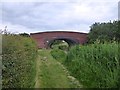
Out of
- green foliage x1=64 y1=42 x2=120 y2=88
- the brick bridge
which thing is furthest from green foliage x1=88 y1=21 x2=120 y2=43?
green foliage x1=64 y1=42 x2=120 y2=88

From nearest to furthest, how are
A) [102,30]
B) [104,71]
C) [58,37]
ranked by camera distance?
[104,71] → [102,30] → [58,37]

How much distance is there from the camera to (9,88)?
17.8 ft

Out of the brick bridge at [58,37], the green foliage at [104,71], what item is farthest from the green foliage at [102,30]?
the green foliage at [104,71]

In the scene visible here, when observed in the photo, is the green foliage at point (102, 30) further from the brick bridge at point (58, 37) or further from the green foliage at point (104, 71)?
the green foliage at point (104, 71)

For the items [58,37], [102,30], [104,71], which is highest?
[102,30]

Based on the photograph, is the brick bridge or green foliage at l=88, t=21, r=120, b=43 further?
the brick bridge

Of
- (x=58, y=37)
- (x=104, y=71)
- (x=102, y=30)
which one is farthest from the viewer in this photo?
(x=58, y=37)

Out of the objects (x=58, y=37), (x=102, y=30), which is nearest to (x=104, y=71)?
(x=102, y=30)

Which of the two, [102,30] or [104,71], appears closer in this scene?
[104,71]

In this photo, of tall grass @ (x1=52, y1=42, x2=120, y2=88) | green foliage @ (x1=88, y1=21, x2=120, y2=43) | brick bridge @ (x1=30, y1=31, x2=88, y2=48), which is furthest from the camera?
brick bridge @ (x1=30, y1=31, x2=88, y2=48)

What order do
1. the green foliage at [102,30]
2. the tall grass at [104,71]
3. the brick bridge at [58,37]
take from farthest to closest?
the brick bridge at [58,37] → the green foliage at [102,30] → the tall grass at [104,71]

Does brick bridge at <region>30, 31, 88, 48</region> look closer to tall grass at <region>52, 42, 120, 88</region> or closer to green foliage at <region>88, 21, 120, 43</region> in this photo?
green foliage at <region>88, 21, 120, 43</region>

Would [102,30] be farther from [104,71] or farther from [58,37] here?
[104,71]

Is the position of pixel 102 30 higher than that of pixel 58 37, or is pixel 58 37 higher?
pixel 102 30
